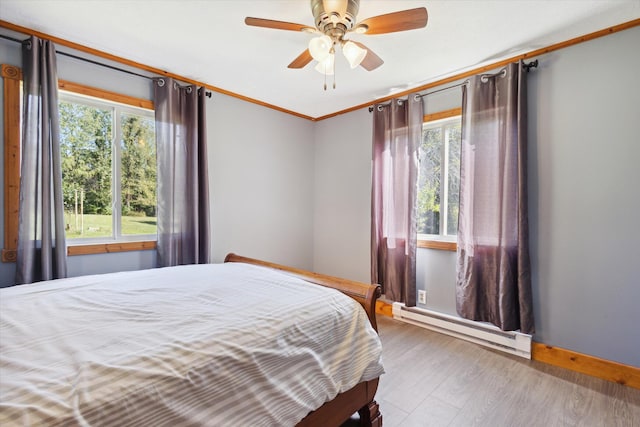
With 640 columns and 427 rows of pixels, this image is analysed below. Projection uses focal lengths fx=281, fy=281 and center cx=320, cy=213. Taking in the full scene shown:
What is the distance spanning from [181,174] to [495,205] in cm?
276

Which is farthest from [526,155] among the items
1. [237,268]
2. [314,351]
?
[237,268]

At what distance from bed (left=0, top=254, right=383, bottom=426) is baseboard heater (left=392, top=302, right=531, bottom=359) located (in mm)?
1419

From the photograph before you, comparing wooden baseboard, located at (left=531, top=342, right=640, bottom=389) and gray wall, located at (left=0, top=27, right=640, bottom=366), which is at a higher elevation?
gray wall, located at (left=0, top=27, right=640, bottom=366)

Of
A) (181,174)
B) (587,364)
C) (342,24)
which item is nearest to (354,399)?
(587,364)

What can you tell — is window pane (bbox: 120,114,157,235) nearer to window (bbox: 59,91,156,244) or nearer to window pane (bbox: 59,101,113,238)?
window (bbox: 59,91,156,244)

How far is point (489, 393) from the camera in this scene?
1.79m

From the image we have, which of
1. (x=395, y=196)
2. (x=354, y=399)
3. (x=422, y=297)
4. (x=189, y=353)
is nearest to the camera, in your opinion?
(x=189, y=353)

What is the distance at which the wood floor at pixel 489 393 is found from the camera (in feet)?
5.18

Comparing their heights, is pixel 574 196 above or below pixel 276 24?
below

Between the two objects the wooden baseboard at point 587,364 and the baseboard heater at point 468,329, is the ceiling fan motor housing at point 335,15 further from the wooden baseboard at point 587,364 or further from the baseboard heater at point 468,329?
the wooden baseboard at point 587,364

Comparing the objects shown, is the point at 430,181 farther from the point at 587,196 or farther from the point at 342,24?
the point at 342,24

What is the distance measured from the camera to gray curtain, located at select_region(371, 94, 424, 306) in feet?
9.20

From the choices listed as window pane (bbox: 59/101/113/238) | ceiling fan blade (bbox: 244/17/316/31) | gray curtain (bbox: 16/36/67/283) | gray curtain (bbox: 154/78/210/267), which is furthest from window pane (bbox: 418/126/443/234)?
gray curtain (bbox: 16/36/67/283)

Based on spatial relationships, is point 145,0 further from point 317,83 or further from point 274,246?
point 274,246
